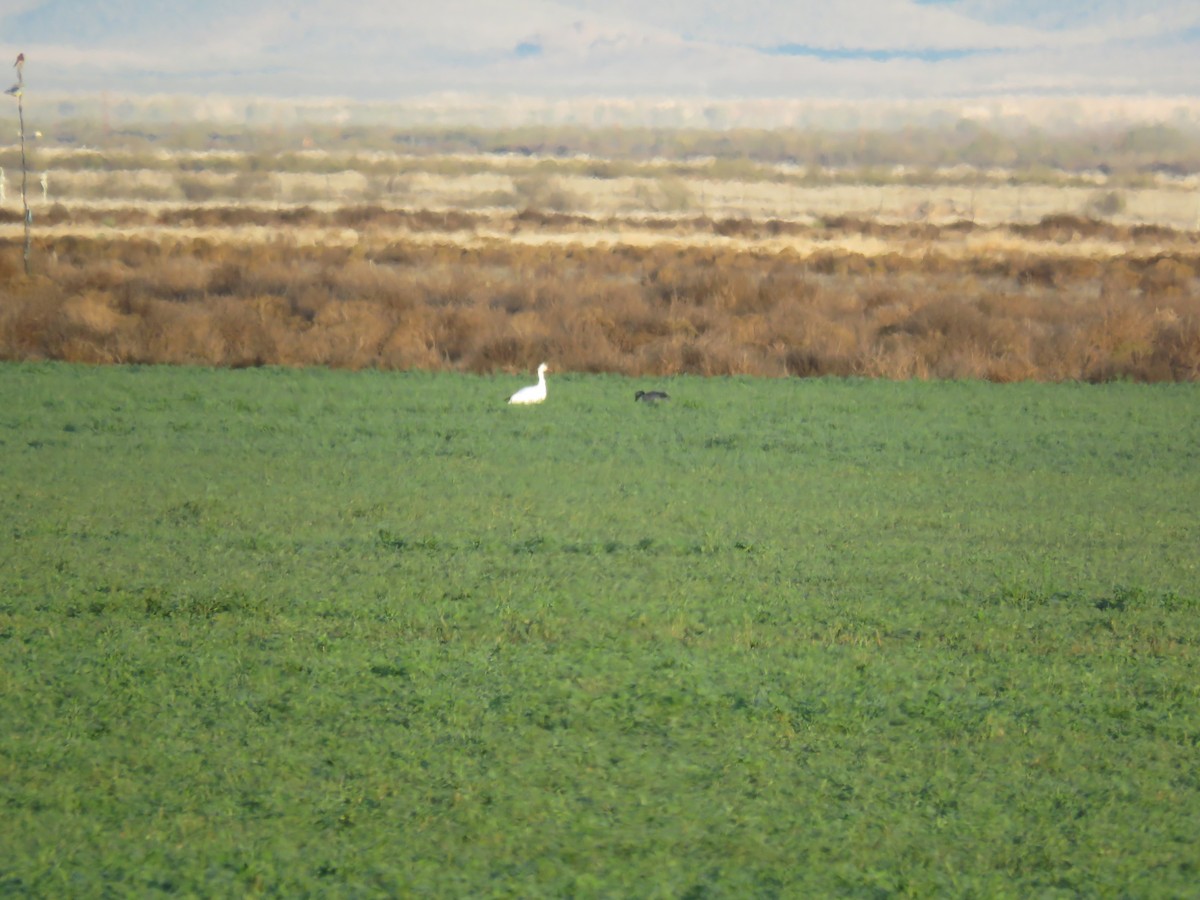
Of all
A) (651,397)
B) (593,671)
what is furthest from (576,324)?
(593,671)

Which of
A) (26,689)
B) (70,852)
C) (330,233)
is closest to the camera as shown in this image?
(70,852)

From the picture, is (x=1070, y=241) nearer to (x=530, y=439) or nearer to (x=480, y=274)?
(x=480, y=274)

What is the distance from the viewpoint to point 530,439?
14656mm

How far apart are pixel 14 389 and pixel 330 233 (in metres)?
63.2

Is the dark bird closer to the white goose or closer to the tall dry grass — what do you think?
the white goose

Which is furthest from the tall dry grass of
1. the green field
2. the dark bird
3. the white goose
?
the green field

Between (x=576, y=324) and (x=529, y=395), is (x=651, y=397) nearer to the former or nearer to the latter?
(x=529, y=395)

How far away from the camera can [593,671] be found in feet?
23.0

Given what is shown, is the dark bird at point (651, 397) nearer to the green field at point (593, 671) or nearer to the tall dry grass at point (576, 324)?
the green field at point (593, 671)

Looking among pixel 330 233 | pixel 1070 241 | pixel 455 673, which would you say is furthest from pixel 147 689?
pixel 1070 241

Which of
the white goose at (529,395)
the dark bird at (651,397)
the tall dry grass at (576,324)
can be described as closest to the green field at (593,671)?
the white goose at (529,395)

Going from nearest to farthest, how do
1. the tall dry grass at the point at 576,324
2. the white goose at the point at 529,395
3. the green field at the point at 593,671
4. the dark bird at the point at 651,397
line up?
the green field at the point at 593,671
the white goose at the point at 529,395
the dark bird at the point at 651,397
the tall dry grass at the point at 576,324

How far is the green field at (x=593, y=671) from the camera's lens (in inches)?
199

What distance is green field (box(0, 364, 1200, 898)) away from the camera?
507cm
